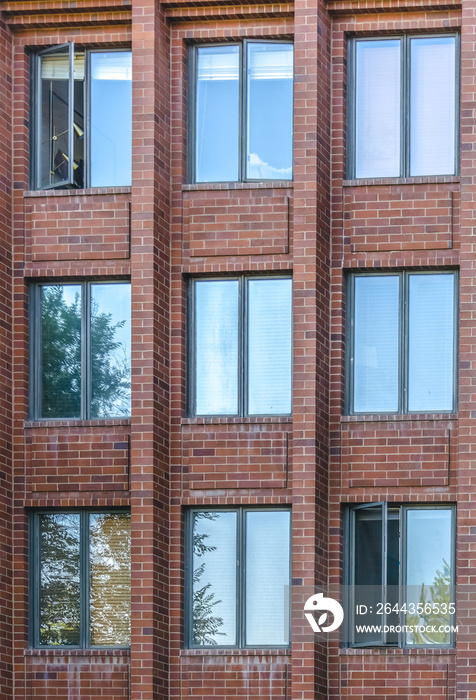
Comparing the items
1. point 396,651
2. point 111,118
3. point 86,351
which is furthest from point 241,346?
point 396,651

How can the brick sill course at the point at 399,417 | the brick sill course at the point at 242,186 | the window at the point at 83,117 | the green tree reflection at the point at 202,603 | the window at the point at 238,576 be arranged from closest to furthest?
the brick sill course at the point at 399,417 → the window at the point at 238,576 → the green tree reflection at the point at 202,603 → the brick sill course at the point at 242,186 → the window at the point at 83,117

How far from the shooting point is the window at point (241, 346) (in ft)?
81.9

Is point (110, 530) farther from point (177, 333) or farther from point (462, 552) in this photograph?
point (462, 552)

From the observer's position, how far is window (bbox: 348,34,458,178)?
25.2 meters

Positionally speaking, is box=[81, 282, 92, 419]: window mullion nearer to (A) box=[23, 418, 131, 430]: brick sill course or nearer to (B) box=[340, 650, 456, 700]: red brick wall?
(A) box=[23, 418, 131, 430]: brick sill course

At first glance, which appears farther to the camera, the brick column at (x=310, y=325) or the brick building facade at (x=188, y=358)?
the brick building facade at (x=188, y=358)

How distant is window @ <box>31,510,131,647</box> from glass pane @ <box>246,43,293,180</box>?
5.98 m

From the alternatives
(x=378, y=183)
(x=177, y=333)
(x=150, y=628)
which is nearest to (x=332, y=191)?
(x=378, y=183)

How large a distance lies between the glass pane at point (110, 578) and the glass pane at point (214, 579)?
105 cm

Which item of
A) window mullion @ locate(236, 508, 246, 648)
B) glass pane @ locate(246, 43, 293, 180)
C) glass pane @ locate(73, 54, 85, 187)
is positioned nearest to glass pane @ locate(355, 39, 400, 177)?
glass pane @ locate(246, 43, 293, 180)

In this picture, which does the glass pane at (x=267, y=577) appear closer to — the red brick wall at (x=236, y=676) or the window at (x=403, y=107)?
the red brick wall at (x=236, y=676)

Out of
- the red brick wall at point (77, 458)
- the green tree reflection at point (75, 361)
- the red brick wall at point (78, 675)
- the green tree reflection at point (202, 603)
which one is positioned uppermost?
the green tree reflection at point (75, 361)

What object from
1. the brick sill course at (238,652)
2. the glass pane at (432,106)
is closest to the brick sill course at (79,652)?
the brick sill course at (238,652)

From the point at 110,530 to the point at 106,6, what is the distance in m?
8.36
